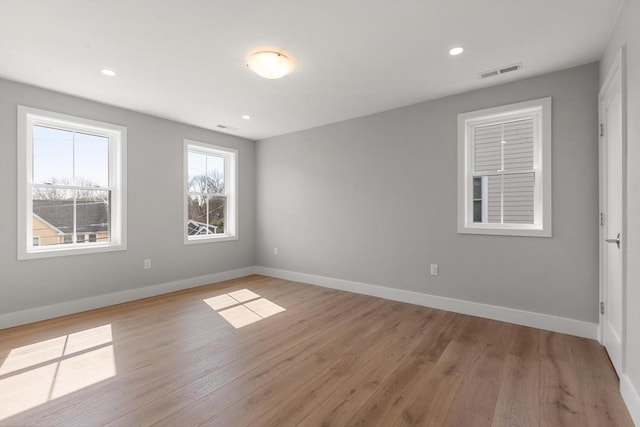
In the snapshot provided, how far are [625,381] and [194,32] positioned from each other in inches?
153

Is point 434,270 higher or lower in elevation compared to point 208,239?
lower

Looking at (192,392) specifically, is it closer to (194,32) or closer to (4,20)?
(194,32)

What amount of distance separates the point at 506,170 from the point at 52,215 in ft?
17.4

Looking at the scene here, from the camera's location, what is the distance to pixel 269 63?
2643mm

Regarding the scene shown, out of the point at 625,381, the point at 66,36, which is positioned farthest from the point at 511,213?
the point at 66,36

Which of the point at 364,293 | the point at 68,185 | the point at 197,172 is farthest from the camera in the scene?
the point at 197,172

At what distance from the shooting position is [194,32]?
234cm

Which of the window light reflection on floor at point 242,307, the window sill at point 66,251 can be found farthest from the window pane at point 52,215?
the window light reflection on floor at point 242,307

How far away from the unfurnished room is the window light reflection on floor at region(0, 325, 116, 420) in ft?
0.08

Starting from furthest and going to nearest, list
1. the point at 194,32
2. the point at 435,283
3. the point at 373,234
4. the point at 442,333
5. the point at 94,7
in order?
the point at 373,234
the point at 435,283
the point at 442,333
the point at 194,32
the point at 94,7

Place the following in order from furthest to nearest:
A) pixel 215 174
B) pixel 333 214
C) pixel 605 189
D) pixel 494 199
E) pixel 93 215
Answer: pixel 215 174 < pixel 333 214 < pixel 93 215 < pixel 494 199 < pixel 605 189

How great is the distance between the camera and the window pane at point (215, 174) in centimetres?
527

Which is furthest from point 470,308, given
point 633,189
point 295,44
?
point 295,44

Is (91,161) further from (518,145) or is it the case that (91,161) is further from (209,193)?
(518,145)
